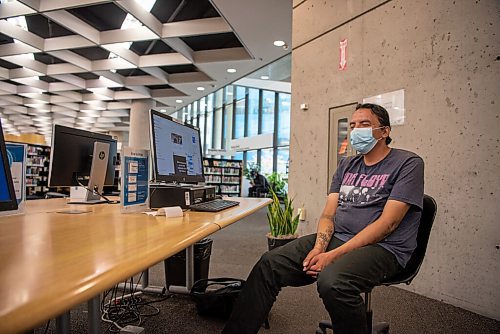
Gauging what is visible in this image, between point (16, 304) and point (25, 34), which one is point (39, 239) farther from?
point (25, 34)

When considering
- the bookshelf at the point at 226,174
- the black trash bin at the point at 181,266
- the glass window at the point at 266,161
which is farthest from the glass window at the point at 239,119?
the black trash bin at the point at 181,266

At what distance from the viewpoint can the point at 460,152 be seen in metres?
2.46

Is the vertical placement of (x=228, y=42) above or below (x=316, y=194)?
above

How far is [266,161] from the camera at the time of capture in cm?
1207

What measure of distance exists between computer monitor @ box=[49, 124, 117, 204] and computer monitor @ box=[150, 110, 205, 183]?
1.86ft

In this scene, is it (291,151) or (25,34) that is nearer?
(291,151)

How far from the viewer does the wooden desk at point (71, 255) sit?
464 millimetres

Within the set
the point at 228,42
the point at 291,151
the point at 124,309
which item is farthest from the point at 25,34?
the point at 124,309

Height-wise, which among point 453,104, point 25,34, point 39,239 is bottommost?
point 39,239

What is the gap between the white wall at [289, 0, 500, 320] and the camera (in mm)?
2301

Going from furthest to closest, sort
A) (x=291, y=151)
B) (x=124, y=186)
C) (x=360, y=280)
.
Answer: (x=291, y=151), (x=124, y=186), (x=360, y=280)

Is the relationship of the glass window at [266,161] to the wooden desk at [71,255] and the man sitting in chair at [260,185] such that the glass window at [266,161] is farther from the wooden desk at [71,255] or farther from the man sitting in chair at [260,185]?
the wooden desk at [71,255]

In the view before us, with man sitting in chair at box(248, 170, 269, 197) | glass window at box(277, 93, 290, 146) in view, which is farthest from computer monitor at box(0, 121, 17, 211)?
glass window at box(277, 93, 290, 146)

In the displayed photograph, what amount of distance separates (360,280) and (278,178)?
32.3 feet
